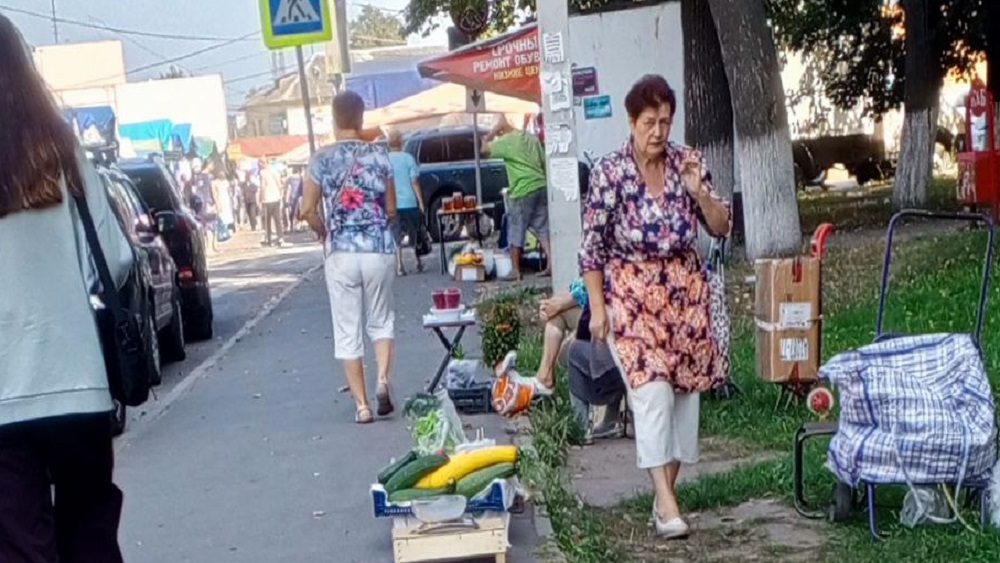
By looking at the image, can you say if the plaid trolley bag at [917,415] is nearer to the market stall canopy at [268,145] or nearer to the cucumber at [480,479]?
the cucumber at [480,479]

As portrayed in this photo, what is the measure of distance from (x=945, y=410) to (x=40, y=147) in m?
3.37

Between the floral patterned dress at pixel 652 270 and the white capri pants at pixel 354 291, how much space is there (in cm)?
307

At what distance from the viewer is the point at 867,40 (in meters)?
28.5

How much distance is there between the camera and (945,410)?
6008 mm

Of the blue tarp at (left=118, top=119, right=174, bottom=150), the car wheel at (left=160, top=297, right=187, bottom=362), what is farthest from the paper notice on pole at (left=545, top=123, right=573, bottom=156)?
the blue tarp at (left=118, top=119, right=174, bottom=150)

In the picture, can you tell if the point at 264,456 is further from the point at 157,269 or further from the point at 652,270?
the point at 157,269

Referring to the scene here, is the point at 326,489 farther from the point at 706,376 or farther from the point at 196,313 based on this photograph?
the point at 196,313

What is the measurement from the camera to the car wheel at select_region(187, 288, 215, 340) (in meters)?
15.9

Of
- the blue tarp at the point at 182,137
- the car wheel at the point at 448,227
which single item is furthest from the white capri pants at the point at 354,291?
the blue tarp at the point at 182,137

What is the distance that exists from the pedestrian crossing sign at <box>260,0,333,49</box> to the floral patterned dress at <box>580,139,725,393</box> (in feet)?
26.5

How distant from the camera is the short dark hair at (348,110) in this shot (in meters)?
9.60

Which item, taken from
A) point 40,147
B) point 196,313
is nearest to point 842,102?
point 196,313

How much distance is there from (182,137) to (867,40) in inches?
909

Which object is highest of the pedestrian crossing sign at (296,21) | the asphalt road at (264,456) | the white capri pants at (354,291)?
the pedestrian crossing sign at (296,21)
